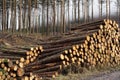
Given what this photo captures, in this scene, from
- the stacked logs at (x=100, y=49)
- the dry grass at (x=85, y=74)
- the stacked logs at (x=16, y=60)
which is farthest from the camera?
the stacked logs at (x=100, y=49)

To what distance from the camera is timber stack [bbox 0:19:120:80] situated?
13031 millimetres

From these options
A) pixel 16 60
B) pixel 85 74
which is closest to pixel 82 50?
pixel 85 74

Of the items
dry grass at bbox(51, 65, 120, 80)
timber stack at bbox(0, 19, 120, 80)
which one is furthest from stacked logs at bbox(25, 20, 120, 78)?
dry grass at bbox(51, 65, 120, 80)

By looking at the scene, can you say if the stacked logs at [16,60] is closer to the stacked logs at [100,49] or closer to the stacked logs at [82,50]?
the stacked logs at [82,50]

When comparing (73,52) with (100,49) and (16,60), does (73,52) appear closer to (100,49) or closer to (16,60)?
(100,49)

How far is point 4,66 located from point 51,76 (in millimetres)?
2014

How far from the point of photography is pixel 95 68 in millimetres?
14406

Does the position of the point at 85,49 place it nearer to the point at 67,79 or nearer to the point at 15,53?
the point at 67,79

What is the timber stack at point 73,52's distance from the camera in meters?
13.0

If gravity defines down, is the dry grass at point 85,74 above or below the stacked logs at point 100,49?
below

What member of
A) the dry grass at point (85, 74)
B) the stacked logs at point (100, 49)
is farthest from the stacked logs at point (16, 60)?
the stacked logs at point (100, 49)

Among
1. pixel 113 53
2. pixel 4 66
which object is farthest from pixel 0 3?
pixel 4 66

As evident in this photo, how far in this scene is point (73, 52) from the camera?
1347 centimetres

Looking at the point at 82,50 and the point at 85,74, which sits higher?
the point at 82,50
